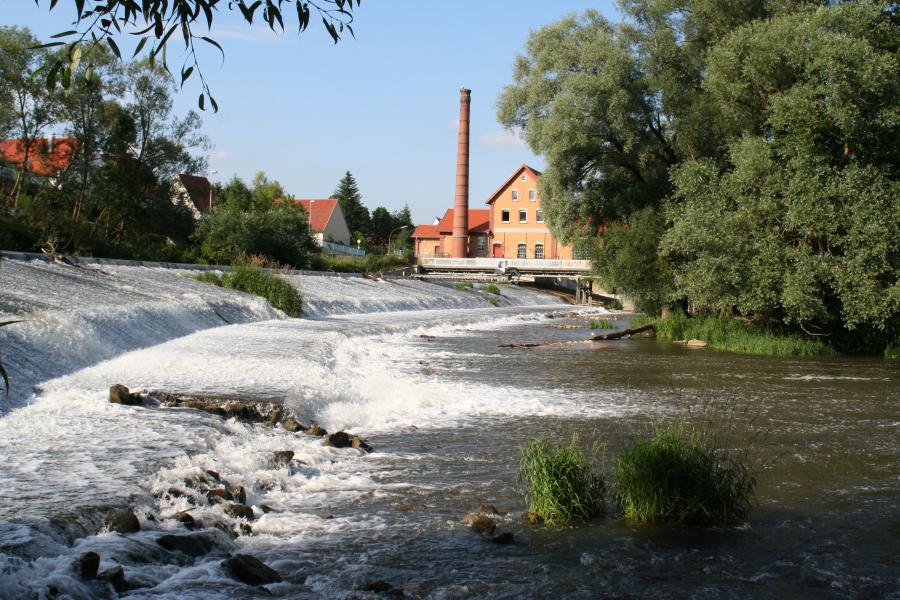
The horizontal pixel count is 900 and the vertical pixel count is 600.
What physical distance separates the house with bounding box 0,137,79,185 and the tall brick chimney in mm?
33838

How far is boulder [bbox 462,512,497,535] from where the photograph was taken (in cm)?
671

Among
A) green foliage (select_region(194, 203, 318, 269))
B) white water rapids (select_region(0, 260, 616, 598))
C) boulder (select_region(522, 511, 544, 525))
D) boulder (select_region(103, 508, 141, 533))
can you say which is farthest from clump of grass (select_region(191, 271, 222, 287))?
boulder (select_region(522, 511, 544, 525))

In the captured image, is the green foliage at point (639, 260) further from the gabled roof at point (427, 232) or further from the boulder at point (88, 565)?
the gabled roof at point (427, 232)

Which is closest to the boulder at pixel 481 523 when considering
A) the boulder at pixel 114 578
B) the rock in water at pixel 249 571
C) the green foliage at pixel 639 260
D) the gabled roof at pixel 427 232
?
the rock in water at pixel 249 571

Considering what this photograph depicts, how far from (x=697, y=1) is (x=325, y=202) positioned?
58.9 metres

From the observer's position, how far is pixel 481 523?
6750 mm

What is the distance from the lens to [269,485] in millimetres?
7984

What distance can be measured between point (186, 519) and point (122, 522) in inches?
20.5

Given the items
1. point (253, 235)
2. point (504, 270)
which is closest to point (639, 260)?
point (253, 235)

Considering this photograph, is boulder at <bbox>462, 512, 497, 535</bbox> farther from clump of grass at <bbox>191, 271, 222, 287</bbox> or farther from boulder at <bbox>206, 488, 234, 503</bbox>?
clump of grass at <bbox>191, 271, 222, 287</bbox>

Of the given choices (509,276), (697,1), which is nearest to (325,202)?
(509,276)

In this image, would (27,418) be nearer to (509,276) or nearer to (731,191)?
(731,191)

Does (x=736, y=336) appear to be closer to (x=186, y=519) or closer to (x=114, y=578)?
(x=186, y=519)

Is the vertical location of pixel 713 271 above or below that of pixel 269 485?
above
